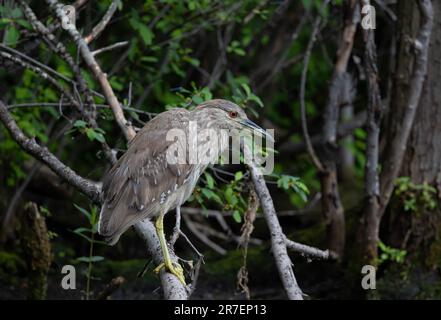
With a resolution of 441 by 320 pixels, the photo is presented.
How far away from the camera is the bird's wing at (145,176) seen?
453 centimetres

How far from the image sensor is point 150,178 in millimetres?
4723

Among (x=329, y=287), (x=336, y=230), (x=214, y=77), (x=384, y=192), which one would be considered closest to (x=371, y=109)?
(x=384, y=192)

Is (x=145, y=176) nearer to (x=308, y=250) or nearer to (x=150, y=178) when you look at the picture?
(x=150, y=178)

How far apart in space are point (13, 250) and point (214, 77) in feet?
8.64

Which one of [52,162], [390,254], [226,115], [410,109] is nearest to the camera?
[52,162]

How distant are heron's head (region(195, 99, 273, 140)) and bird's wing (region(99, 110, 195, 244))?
9.0 inches

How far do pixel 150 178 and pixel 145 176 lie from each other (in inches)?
1.3

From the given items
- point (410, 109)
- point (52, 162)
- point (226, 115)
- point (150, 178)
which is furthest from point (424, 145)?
point (52, 162)

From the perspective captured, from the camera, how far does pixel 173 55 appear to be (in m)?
7.09

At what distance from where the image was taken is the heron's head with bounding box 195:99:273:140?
504cm

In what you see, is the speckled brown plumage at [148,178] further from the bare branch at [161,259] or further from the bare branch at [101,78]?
the bare branch at [101,78]

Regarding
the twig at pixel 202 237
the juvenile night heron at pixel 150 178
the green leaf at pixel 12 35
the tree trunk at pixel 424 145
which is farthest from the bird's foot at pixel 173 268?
the twig at pixel 202 237

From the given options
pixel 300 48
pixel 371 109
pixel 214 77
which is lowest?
pixel 371 109
